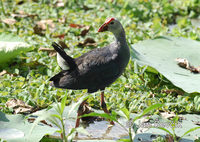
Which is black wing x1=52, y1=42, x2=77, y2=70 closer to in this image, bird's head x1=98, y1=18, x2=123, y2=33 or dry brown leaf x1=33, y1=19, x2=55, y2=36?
bird's head x1=98, y1=18, x2=123, y2=33

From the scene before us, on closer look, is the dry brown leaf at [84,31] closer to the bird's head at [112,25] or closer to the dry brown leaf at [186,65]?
the dry brown leaf at [186,65]

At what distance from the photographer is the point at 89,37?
5223 mm

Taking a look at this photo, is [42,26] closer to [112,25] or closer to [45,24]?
[45,24]

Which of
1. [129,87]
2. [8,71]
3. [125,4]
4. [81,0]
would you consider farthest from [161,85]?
[81,0]

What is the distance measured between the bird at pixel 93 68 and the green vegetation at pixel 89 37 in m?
0.35

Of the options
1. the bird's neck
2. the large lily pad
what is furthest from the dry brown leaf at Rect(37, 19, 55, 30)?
the bird's neck

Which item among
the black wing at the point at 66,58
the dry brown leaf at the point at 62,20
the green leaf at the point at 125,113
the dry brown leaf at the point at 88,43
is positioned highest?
the black wing at the point at 66,58

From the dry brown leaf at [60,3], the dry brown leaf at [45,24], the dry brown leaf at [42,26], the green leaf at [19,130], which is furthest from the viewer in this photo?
the dry brown leaf at [60,3]

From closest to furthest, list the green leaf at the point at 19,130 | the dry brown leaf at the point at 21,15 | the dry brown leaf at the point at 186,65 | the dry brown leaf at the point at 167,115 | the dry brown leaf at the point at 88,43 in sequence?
the green leaf at the point at 19,130 → the dry brown leaf at the point at 167,115 → the dry brown leaf at the point at 186,65 → the dry brown leaf at the point at 88,43 → the dry brown leaf at the point at 21,15

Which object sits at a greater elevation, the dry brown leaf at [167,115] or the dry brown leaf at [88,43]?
the dry brown leaf at [88,43]

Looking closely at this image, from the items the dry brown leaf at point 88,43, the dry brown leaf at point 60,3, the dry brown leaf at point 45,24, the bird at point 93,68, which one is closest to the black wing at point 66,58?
the bird at point 93,68

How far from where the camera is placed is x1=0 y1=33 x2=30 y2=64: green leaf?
4.22 m

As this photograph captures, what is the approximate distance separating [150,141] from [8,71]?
6.67 ft

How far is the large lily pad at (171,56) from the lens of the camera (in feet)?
12.7
